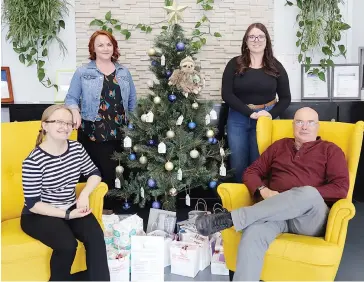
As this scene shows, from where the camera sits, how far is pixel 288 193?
7.57 ft

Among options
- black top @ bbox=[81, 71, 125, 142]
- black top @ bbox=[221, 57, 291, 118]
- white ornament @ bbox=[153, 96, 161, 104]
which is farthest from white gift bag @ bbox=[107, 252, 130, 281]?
black top @ bbox=[221, 57, 291, 118]

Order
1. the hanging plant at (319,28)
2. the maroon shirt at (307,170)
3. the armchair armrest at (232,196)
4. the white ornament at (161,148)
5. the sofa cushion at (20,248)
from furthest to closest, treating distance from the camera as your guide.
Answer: the hanging plant at (319,28) → the white ornament at (161,148) → the armchair armrest at (232,196) → the maroon shirt at (307,170) → the sofa cushion at (20,248)

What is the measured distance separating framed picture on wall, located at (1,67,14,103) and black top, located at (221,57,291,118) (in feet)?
7.10

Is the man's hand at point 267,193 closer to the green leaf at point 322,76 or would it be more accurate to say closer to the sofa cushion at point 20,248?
the sofa cushion at point 20,248

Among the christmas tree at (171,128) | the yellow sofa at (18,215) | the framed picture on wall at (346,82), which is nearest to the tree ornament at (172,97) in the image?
the christmas tree at (171,128)

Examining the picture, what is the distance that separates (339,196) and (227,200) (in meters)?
0.61

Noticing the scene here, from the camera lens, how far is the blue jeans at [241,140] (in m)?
3.27

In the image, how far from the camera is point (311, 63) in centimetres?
427

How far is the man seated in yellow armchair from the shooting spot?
2.21 metres

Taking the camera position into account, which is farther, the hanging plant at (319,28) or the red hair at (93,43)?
the hanging plant at (319,28)

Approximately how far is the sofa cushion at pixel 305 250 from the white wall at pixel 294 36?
2312mm

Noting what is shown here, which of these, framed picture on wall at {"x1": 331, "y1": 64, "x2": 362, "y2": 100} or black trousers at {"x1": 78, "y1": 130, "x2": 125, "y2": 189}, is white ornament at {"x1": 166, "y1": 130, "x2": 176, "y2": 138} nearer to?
black trousers at {"x1": 78, "y1": 130, "x2": 125, "y2": 189}

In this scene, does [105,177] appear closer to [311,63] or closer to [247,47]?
[247,47]

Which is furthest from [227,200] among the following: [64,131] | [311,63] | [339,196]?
[311,63]
